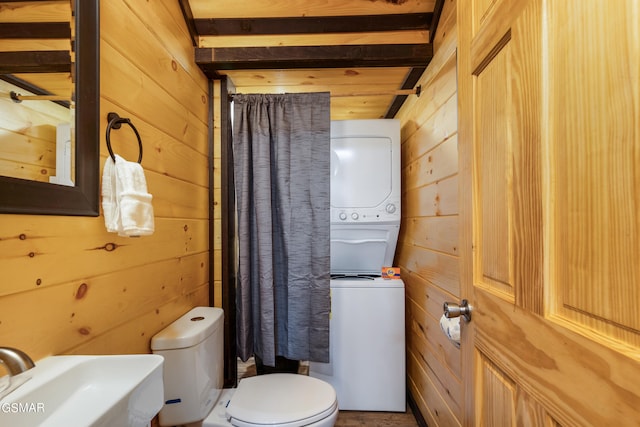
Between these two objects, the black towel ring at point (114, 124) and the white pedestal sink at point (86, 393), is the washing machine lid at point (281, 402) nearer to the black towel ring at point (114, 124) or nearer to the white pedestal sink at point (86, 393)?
the white pedestal sink at point (86, 393)

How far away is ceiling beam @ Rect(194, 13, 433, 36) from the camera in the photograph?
1.61 metres

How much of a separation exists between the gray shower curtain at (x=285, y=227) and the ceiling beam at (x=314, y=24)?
35cm

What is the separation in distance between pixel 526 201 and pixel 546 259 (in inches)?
4.5

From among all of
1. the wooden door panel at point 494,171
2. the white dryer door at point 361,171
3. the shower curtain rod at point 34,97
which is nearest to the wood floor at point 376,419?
the white dryer door at point 361,171

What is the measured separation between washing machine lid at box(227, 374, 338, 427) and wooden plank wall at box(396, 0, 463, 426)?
0.58 metres

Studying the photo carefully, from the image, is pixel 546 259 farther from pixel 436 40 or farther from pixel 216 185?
pixel 216 185

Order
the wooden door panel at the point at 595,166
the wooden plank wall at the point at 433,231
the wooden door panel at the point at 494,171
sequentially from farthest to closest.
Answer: the wooden plank wall at the point at 433,231 → the wooden door panel at the point at 494,171 → the wooden door panel at the point at 595,166

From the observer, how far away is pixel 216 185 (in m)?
1.80

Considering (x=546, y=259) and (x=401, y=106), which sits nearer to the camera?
(x=546, y=259)

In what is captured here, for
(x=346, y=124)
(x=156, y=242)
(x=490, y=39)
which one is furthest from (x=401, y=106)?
(x=156, y=242)

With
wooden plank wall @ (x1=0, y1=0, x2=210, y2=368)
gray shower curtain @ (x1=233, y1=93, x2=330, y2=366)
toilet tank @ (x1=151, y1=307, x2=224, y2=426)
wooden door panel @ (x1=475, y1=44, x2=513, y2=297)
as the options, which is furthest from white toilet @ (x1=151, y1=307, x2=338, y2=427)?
wooden door panel @ (x1=475, y1=44, x2=513, y2=297)

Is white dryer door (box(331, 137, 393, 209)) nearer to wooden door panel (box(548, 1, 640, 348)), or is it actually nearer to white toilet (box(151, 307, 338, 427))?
white toilet (box(151, 307, 338, 427))

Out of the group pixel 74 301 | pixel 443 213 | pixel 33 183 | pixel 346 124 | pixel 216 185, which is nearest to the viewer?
pixel 33 183

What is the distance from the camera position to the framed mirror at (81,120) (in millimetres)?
757
